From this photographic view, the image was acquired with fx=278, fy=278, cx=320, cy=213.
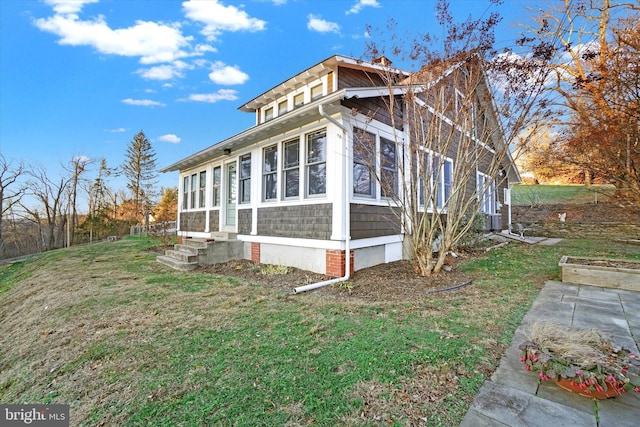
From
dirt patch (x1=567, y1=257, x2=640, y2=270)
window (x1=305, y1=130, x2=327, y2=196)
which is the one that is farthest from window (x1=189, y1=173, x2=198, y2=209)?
dirt patch (x1=567, y1=257, x2=640, y2=270)

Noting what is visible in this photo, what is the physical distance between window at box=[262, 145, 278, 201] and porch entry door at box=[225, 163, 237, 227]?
6.17ft

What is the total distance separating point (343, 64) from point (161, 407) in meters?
Answer: 8.05

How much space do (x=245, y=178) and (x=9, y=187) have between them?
69.2 ft

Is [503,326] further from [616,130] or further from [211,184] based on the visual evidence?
[211,184]

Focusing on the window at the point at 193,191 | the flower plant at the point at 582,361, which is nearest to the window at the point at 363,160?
the flower plant at the point at 582,361

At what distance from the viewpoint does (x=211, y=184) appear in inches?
397

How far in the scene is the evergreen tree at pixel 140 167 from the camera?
25.2 metres

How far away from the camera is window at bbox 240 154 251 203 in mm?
8297

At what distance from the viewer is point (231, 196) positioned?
927 centimetres

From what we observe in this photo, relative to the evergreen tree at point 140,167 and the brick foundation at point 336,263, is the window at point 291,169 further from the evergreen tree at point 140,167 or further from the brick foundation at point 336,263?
the evergreen tree at point 140,167

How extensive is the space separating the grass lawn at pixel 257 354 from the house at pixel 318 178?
1755 mm

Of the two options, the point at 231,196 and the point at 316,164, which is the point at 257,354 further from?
the point at 231,196

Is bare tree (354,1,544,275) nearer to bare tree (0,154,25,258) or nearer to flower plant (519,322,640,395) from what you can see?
flower plant (519,322,640,395)

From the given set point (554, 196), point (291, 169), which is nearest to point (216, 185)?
point (291, 169)
